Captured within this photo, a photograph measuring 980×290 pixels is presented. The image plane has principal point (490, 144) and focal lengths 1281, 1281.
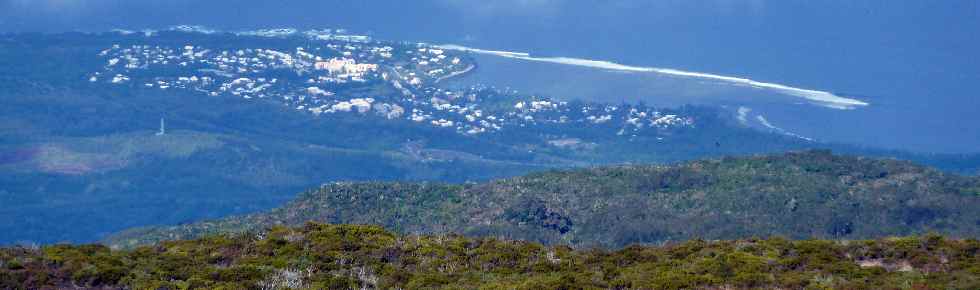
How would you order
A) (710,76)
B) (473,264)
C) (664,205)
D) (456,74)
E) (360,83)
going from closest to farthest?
A: (473,264) < (664,205) < (360,83) < (456,74) < (710,76)

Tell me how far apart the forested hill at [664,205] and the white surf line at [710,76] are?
2174 inches

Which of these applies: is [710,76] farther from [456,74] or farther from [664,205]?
[664,205]

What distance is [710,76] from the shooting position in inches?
4619

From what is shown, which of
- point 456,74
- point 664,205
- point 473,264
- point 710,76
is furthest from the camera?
point 710,76

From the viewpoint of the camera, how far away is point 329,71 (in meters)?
111

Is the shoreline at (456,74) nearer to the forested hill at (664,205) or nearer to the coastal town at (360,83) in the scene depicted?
the coastal town at (360,83)

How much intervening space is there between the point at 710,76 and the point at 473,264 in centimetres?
9837

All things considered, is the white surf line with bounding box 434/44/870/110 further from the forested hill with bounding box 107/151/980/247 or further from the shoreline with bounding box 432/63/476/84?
the forested hill with bounding box 107/151/980/247

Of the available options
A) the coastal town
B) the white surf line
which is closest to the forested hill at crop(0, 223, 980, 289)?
the coastal town

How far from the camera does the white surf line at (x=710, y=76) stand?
346ft

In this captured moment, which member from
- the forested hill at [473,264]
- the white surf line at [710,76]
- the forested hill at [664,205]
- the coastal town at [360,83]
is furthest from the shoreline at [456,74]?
the forested hill at [473,264]

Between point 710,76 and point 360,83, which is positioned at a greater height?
point 710,76

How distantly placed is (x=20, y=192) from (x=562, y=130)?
40.2m

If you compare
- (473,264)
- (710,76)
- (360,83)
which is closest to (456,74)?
(360,83)
